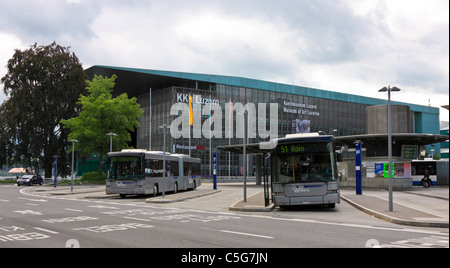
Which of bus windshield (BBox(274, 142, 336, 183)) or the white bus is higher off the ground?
bus windshield (BBox(274, 142, 336, 183))

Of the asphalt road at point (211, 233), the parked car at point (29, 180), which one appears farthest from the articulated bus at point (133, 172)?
the parked car at point (29, 180)

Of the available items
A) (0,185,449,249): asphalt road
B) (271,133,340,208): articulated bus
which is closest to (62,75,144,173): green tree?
(0,185,449,249): asphalt road

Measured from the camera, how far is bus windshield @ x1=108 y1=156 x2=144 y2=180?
26938mm

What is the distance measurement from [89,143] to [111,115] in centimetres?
442

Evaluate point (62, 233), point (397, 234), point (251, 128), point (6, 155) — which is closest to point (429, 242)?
point (397, 234)

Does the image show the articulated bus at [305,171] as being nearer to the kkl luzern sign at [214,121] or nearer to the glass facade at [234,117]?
the kkl luzern sign at [214,121]

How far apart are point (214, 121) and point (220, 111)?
236 centimetres


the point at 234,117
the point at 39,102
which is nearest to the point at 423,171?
the point at 234,117

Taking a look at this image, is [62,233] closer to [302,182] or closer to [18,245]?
[18,245]

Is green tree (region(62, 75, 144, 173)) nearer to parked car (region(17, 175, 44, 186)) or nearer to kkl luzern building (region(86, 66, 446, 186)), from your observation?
parked car (region(17, 175, 44, 186))

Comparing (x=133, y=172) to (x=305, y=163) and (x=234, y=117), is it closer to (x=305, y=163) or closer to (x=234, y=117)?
(x=305, y=163)

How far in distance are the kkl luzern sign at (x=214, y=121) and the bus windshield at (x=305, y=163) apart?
50.5 meters

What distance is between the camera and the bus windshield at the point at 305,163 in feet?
55.7

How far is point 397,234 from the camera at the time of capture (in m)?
10.8
